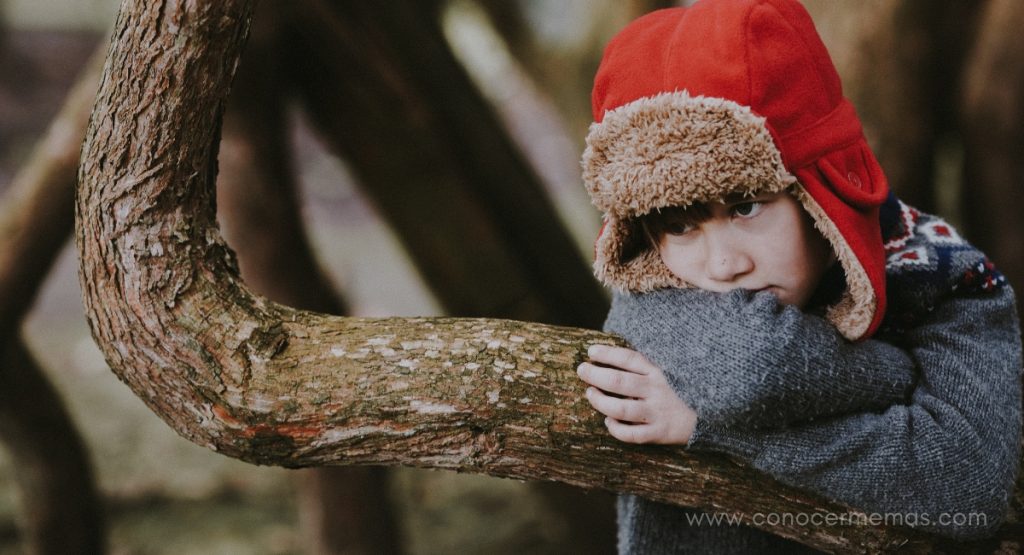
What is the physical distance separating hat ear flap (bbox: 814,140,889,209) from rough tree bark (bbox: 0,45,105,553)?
179 cm

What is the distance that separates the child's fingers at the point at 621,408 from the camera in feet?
3.50

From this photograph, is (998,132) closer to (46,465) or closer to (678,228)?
(678,228)

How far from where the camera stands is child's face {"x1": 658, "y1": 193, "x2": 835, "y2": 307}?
3.49 ft

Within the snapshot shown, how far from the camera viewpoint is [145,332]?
43.2 inches

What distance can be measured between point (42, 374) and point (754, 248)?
2128mm

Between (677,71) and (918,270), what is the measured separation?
467 millimetres

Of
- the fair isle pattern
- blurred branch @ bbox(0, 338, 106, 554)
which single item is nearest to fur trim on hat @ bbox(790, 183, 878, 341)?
the fair isle pattern

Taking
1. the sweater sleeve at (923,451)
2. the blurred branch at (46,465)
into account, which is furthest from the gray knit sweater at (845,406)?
the blurred branch at (46,465)

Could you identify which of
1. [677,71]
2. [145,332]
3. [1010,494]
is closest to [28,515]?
[145,332]

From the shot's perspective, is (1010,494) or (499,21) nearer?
(1010,494)

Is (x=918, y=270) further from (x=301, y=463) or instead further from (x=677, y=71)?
(x=301, y=463)

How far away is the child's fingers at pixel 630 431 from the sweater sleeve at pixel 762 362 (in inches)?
2.6

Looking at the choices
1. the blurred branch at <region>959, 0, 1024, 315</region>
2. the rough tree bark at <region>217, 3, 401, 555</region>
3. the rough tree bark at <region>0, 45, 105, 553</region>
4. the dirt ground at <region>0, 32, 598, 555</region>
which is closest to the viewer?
the rough tree bark at <region>0, 45, 105, 553</region>

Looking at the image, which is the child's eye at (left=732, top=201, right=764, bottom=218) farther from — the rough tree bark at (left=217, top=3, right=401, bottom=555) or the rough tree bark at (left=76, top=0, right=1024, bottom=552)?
the rough tree bark at (left=217, top=3, right=401, bottom=555)
